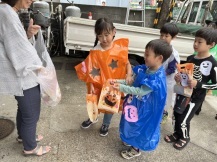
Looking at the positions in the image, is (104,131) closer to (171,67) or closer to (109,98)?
(109,98)

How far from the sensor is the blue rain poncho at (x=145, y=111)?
1.80 meters

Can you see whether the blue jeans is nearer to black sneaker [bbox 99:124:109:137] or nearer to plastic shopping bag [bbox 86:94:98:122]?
black sneaker [bbox 99:124:109:137]

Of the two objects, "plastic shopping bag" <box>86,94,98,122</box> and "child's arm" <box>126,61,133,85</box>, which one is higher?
"child's arm" <box>126,61,133,85</box>

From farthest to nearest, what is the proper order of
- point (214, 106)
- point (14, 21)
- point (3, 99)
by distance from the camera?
point (214, 106), point (3, 99), point (14, 21)

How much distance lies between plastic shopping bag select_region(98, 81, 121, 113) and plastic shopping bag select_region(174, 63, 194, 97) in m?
0.70

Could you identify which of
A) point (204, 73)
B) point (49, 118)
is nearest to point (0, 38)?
point (49, 118)

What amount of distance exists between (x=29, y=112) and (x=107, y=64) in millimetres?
900

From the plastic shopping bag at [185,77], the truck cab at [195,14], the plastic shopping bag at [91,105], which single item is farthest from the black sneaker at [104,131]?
the truck cab at [195,14]

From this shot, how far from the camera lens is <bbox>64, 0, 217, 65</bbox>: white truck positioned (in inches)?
157

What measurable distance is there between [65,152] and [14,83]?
1010 mm

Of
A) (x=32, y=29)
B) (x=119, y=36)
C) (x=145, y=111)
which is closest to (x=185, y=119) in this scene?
(x=145, y=111)

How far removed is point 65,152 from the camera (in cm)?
220

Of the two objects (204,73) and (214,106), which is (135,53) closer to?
(214,106)

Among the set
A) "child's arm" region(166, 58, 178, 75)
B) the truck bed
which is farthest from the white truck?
"child's arm" region(166, 58, 178, 75)
